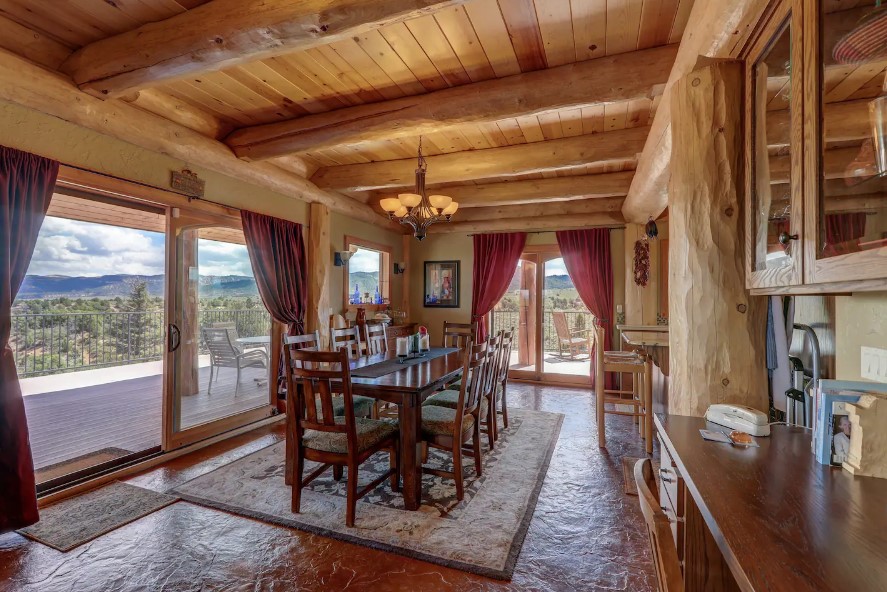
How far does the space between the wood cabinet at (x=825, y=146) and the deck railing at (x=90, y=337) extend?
4.30m

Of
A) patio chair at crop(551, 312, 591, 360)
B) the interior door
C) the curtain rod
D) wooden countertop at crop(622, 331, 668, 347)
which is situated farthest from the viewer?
patio chair at crop(551, 312, 591, 360)

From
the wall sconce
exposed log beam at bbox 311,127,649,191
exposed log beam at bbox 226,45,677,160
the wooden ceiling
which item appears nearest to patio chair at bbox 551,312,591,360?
exposed log beam at bbox 311,127,649,191

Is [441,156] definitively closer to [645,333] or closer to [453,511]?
[645,333]

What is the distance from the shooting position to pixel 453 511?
8.09 feet

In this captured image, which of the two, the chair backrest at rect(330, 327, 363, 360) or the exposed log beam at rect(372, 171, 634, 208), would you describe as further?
the exposed log beam at rect(372, 171, 634, 208)

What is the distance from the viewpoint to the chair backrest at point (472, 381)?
2.56 m

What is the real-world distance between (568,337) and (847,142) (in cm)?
537

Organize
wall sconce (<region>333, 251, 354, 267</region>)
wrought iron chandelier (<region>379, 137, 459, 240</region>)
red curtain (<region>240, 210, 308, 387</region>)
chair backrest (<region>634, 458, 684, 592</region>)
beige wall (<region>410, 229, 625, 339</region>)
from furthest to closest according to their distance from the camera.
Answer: beige wall (<region>410, 229, 625, 339</region>)
wall sconce (<region>333, 251, 354, 267</region>)
red curtain (<region>240, 210, 308, 387</region>)
wrought iron chandelier (<region>379, 137, 459, 240</region>)
chair backrest (<region>634, 458, 684, 592</region>)

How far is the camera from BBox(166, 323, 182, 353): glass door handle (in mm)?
3270

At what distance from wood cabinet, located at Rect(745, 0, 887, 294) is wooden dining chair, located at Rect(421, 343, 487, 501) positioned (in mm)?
1623

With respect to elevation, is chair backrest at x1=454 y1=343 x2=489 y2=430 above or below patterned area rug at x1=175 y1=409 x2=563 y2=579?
above

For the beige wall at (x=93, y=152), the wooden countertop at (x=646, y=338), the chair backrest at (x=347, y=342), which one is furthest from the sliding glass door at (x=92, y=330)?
the wooden countertop at (x=646, y=338)

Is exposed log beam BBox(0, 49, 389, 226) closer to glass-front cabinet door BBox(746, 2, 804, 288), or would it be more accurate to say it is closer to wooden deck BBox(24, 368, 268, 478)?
wooden deck BBox(24, 368, 268, 478)

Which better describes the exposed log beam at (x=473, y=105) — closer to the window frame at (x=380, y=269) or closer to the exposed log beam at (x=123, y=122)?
the exposed log beam at (x=123, y=122)
